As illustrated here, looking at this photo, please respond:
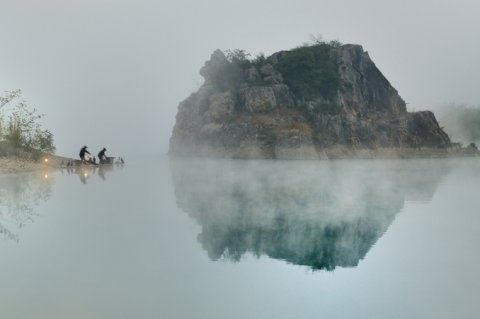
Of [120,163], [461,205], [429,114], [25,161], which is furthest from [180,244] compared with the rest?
[429,114]

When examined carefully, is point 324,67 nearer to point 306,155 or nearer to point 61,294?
point 306,155

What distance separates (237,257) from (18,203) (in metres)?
18.4

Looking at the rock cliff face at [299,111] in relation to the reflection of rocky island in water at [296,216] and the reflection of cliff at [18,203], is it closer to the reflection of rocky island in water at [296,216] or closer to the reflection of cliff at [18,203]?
the reflection of rocky island in water at [296,216]

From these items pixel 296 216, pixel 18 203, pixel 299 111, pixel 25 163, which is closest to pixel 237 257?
pixel 296 216

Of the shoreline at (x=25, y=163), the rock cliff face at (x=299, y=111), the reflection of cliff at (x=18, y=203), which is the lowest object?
the reflection of cliff at (x=18, y=203)

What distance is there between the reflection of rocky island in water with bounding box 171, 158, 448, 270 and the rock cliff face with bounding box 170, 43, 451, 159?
5648 centimetres

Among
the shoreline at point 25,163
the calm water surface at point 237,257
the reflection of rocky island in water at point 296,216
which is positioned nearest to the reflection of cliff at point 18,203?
the calm water surface at point 237,257

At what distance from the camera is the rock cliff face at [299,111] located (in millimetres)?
97438

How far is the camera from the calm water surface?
35.1 feet

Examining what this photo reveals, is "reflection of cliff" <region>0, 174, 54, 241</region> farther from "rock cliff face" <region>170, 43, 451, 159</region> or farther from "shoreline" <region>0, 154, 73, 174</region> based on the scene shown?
"rock cliff face" <region>170, 43, 451, 159</region>

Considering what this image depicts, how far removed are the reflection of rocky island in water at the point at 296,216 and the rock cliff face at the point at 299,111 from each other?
56.5 metres

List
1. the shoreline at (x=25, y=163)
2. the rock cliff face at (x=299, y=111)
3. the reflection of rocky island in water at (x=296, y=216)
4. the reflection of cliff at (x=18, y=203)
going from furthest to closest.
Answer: the rock cliff face at (x=299, y=111)
the shoreline at (x=25, y=163)
the reflection of cliff at (x=18, y=203)
the reflection of rocky island in water at (x=296, y=216)

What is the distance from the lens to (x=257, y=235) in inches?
757

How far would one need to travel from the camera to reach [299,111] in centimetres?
10388
